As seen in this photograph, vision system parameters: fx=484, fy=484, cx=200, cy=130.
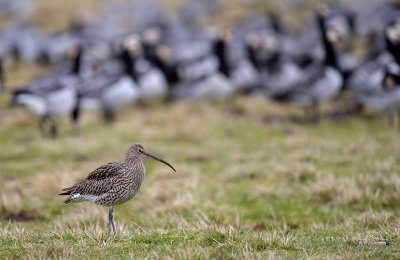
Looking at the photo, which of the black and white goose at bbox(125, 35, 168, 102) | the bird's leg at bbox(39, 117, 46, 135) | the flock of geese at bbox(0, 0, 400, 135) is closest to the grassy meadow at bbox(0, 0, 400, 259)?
the bird's leg at bbox(39, 117, 46, 135)

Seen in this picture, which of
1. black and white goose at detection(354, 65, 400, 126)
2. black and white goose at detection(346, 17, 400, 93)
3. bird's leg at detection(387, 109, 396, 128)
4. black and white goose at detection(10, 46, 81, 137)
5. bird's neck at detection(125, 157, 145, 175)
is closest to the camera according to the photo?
bird's neck at detection(125, 157, 145, 175)

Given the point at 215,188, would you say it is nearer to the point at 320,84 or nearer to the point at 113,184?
the point at 113,184

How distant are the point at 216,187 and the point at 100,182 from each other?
3.55 m

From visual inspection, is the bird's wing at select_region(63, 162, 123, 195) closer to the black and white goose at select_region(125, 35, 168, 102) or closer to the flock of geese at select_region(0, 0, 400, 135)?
the flock of geese at select_region(0, 0, 400, 135)

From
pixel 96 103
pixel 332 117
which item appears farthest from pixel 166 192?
pixel 332 117

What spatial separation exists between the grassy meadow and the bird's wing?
19.1 inches

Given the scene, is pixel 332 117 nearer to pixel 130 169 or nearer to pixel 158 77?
pixel 158 77

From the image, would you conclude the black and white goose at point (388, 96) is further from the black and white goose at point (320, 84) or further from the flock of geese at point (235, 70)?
the black and white goose at point (320, 84)

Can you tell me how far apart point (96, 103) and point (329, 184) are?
867 centimetres

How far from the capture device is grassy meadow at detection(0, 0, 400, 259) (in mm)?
5152

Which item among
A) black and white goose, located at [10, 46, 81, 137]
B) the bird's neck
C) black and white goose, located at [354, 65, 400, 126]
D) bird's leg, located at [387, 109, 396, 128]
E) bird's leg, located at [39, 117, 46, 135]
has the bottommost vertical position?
bird's leg, located at [387, 109, 396, 128]

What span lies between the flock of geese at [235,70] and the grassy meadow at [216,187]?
2.75 ft

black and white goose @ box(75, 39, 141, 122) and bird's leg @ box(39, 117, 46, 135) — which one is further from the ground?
black and white goose @ box(75, 39, 141, 122)

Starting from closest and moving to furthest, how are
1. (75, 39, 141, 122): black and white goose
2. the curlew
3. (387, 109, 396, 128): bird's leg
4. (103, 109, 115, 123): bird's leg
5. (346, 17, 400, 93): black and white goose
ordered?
the curlew → (387, 109, 396, 128): bird's leg → (346, 17, 400, 93): black and white goose → (75, 39, 141, 122): black and white goose → (103, 109, 115, 123): bird's leg
